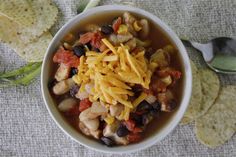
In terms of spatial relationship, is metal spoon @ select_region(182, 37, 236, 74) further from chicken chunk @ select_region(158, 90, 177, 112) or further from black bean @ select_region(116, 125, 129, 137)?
black bean @ select_region(116, 125, 129, 137)

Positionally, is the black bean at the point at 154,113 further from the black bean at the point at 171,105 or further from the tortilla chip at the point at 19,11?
the tortilla chip at the point at 19,11

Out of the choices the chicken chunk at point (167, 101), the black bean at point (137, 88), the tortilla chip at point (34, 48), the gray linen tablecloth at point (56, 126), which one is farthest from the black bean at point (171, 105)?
the tortilla chip at point (34, 48)

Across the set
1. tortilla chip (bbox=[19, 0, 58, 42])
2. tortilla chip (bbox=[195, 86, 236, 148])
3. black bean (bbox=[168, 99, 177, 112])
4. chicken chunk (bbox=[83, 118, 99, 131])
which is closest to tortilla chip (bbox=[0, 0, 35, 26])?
tortilla chip (bbox=[19, 0, 58, 42])

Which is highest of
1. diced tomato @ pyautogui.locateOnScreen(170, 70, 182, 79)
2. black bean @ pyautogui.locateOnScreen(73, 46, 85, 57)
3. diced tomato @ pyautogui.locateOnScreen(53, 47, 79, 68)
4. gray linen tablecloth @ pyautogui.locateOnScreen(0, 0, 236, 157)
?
black bean @ pyautogui.locateOnScreen(73, 46, 85, 57)

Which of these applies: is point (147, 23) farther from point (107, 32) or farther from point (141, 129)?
point (141, 129)

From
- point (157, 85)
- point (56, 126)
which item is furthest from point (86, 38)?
point (56, 126)

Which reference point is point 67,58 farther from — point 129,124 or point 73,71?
point 129,124
